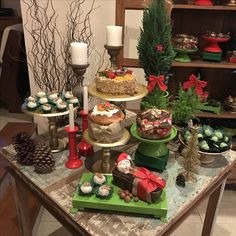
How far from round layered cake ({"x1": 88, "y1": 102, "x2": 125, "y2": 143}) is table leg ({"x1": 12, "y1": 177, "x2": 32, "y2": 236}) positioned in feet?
1.44

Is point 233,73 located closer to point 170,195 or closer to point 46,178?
point 170,195

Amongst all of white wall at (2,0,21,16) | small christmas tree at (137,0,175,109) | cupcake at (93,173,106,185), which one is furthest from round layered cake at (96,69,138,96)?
white wall at (2,0,21,16)

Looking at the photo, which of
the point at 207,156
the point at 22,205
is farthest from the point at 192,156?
the point at 22,205

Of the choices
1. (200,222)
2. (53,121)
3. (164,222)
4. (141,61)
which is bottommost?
(200,222)

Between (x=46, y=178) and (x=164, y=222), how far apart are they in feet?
1.36

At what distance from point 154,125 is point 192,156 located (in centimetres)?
17

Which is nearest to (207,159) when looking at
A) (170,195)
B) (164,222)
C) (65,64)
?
(170,195)

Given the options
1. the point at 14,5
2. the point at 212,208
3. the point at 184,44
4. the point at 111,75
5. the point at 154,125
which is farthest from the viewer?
the point at 14,5

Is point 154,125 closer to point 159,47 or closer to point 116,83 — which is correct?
point 116,83

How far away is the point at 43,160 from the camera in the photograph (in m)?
0.97

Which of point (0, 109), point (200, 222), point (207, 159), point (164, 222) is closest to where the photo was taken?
point (164, 222)

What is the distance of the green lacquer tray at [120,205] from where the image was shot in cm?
81

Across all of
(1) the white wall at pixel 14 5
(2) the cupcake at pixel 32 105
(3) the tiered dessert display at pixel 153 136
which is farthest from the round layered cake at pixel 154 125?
(1) the white wall at pixel 14 5

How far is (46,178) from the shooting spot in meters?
0.97
